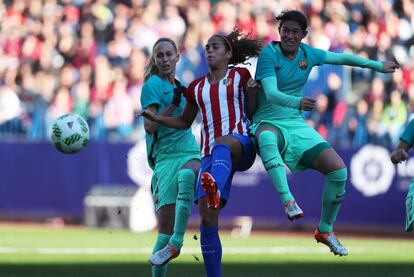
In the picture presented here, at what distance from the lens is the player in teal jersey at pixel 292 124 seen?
10.7 m

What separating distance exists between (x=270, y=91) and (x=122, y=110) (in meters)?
11.0

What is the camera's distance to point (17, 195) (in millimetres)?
21109

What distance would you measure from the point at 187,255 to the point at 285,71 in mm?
6230

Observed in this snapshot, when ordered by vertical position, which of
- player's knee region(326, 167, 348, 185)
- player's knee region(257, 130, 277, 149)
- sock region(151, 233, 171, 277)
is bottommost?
sock region(151, 233, 171, 277)

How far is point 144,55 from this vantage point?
22219 millimetres

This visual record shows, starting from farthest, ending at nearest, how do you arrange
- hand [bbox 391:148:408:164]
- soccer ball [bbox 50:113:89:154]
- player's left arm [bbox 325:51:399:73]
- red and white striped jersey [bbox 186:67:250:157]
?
1. soccer ball [bbox 50:113:89:154]
2. player's left arm [bbox 325:51:399:73]
3. red and white striped jersey [bbox 186:67:250:157]
4. hand [bbox 391:148:408:164]

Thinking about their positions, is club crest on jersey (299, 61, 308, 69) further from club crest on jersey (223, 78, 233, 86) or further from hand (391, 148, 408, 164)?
hand (391, 148, 408, 164)

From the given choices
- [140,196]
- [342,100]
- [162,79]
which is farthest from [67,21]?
[162,79]

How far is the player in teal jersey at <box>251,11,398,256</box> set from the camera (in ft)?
35.0

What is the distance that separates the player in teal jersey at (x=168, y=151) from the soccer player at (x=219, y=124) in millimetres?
457

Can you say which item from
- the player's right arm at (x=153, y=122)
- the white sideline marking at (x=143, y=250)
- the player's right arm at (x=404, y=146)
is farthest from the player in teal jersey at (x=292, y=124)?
the white sideline marking at (x=143, y=250)

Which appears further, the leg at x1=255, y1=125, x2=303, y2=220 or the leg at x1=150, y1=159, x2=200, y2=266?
the leg at x1=150, y1=159, x2=200, y2=266

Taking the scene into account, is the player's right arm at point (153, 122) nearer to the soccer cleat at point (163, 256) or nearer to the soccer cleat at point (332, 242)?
the soccer cleat at point (163, 256)

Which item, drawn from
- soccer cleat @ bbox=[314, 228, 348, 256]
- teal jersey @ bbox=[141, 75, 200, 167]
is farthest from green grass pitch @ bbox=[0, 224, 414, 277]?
soccer cleat @ bbox=[314, 228, 348, 256]
